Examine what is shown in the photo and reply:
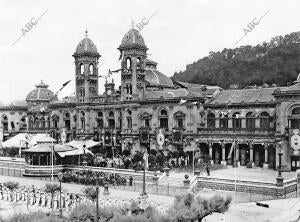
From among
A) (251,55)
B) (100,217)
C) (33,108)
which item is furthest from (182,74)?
(100,217)

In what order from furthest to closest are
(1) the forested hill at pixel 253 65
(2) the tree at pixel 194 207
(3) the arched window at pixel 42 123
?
(1) the forested hill at pixel 253 65, (3) the arched window at pixel 42 123, (2) the tree at pixel 194 207

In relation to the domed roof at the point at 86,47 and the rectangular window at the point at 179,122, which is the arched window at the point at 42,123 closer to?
the domed roof at the point at 86,47

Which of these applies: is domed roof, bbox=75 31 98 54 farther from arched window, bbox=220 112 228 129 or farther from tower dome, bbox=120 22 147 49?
arched window, bbox=220 112 228 129

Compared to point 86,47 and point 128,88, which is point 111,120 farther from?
point 86,47

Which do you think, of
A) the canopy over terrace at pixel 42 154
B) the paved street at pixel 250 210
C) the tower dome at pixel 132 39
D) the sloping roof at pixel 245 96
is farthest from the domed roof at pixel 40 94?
the paved street at pixel 250 210

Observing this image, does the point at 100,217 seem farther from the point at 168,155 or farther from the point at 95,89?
the point at 95,89

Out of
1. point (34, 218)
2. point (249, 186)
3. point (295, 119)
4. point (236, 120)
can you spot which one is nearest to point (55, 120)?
point (236, 120)
